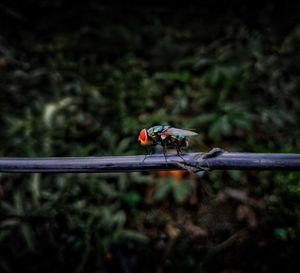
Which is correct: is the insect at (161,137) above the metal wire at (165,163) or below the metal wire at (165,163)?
above

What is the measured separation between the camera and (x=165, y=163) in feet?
3.55

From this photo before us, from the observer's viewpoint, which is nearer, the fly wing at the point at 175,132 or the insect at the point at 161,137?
the fly wing at the point at 175,132

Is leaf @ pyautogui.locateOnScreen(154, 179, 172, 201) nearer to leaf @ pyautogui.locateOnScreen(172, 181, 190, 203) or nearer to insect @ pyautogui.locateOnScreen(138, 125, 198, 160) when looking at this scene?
leaf @ pyautogui.locateOnScreen(172, 181, 190, 203)

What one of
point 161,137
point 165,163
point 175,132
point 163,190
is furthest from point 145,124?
point 165,163

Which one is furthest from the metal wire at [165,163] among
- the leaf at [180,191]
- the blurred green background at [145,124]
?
the leaf at [180,191]

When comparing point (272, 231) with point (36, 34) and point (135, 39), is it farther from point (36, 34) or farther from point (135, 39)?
point (36, 34)

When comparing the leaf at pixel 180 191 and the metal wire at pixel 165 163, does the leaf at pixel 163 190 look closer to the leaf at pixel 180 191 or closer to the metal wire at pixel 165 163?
the leaf at pixel 180 191

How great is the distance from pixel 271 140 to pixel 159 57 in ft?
8.08

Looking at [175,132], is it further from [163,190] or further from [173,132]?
[163,190]

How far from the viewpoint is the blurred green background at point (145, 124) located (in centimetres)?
249

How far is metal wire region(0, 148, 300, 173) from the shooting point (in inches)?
39.9

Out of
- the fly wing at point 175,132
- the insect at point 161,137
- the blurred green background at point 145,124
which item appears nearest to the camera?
the fly wing at point 175,132

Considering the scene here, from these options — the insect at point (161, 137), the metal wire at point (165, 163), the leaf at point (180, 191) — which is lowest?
the leaf at point (180, 191)

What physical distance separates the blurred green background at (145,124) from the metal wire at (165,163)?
463mm
